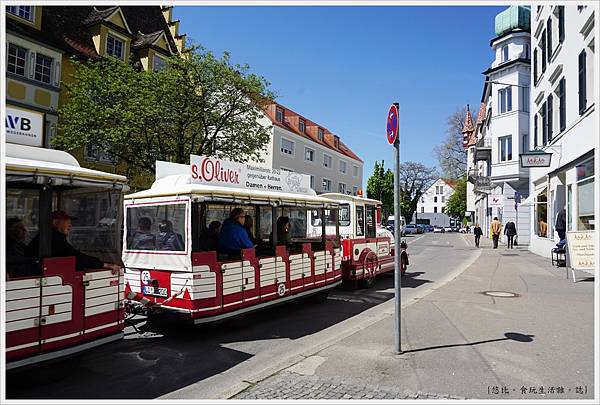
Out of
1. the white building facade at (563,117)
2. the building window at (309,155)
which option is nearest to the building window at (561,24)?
the white building facade at (563,117)

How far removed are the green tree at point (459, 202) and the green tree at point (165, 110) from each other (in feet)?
197

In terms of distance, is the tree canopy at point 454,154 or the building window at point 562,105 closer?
the building window at point 562,105

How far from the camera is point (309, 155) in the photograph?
44719mm

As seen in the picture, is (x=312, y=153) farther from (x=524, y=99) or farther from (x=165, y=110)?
(x=165, y=110)

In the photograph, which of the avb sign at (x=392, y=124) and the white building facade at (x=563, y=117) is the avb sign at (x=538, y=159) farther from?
the avb sign at (x=392, y=124)

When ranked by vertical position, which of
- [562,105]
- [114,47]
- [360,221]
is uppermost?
[114,47]

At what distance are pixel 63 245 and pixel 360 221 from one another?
26.1 ft

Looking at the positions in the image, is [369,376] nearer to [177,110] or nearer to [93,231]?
[93,231]

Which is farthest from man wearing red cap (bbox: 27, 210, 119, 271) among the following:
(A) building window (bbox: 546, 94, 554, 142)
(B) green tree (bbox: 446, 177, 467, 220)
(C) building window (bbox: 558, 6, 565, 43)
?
(B) green tree (bbox: 446, 177, 467, 220)

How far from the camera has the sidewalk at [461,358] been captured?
4.42 m

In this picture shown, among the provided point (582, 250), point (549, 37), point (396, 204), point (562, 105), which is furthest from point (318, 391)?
point (549, 37)

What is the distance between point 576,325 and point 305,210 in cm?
545

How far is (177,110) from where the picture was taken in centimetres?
1962

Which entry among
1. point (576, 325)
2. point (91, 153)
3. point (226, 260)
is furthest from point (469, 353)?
point (91, 153)
